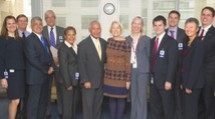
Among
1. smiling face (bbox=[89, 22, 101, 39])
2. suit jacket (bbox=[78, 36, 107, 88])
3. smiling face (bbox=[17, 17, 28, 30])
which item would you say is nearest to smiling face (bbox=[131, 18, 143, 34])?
smiling face (bbox=[89, 22, 101, 39])

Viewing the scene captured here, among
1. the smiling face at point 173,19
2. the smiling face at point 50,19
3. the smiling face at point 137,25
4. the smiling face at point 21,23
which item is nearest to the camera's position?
the smiling face at point 137,25

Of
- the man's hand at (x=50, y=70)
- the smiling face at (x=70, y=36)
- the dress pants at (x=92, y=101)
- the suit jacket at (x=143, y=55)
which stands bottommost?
the dress pants at (x=92, y=101)

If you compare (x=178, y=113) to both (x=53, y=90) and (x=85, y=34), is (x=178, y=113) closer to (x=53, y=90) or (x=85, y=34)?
(x=53, y=90)

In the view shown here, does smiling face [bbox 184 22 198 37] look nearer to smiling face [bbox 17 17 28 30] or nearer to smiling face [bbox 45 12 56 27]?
smiling face [bbox 45 12 56 27]

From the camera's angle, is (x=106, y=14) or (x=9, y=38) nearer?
(x=9, y=38)

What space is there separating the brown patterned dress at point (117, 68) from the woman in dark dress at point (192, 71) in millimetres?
712

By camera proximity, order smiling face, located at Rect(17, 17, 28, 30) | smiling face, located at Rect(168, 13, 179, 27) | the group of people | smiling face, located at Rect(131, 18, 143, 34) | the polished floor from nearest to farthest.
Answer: the group of people → smiling face, located at Rect(131, 18, 143, 34) → smiling face, located at Rect(168, 13, 179, 27) → smiling face, located at Rect(17, 17, 28, 30) → the polished floor

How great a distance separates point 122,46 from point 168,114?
1.02 m

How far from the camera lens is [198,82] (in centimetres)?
281

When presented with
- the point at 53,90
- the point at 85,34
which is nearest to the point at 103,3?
the point at 85,34

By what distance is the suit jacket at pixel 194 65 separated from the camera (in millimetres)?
2756

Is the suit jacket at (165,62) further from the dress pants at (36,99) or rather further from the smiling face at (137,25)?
the dress pants at (36,99)

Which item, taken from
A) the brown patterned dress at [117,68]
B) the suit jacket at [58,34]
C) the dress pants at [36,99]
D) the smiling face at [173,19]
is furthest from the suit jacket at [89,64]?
the smiling face at [173,19]

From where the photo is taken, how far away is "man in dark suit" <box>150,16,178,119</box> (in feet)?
9.75
